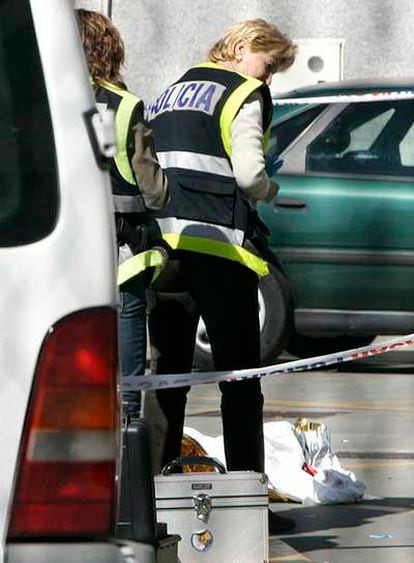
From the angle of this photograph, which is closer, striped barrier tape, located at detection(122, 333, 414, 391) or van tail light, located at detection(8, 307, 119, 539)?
van tail light, located at detection(8, 307, 119, 539)

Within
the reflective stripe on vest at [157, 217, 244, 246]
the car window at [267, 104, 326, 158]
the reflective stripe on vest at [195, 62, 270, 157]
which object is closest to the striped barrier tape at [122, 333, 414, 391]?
the reflective stripe on vest at [157, 217, 244, 246]

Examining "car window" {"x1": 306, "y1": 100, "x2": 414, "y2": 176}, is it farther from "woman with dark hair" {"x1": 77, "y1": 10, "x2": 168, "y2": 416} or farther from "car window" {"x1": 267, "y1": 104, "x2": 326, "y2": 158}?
"woman with dark hair" {"x1": 77, "y1": 10, "x2": 168, "y2": 416}

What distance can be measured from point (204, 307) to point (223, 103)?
70cm

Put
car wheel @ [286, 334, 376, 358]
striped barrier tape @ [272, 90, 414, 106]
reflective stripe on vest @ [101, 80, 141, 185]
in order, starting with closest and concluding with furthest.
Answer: reflective stripe on vest @ [101, 80, 141, 185], striped barrier tape @ [272, 90, 414, 106], car wheel @ [286, 334, 376, 358]

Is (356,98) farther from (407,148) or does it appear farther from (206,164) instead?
(206,164)

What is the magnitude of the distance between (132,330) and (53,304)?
3040 millimetres

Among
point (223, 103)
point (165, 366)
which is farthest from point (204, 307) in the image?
point (223, 103)

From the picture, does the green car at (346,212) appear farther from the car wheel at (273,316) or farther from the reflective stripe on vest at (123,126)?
the reflective stripe on vest at (123,126)

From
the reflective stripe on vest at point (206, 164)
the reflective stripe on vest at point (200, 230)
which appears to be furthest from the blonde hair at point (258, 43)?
the reflective stripe on vest at point (200, 230)

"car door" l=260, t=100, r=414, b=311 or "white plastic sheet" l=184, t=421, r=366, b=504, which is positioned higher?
"car door" l=260, t=100, r=414, b=311

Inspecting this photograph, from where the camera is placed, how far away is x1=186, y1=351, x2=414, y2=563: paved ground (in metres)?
6.04

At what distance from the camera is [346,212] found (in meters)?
10.2

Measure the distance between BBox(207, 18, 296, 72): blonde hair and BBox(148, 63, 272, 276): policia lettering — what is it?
0.13 metres

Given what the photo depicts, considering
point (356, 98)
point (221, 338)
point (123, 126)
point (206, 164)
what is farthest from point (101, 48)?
point (356, 98)
